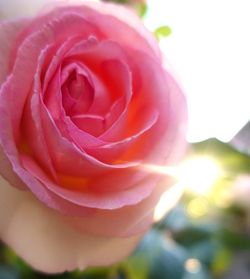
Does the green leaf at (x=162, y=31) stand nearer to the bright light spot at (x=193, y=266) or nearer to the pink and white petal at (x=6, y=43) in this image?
the pink and white petal at (x=6, y=43)

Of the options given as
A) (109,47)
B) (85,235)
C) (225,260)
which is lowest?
(225,260)

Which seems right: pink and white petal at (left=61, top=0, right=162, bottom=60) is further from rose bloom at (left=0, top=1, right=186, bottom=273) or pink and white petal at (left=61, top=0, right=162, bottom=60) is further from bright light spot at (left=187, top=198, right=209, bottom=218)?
bright light spot at (left=187, top=198, right=209, bottom=218)

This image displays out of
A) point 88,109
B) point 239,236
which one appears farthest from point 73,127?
point 239,236

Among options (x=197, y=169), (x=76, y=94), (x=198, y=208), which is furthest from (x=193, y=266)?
(x=76, y=94)

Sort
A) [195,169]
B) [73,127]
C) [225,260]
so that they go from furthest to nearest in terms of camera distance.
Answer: [225,260] → [195,169] → [73,127]

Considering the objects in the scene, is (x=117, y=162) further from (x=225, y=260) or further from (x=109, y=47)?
(x=225, y=260)

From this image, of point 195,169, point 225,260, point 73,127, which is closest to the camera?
point 73,127

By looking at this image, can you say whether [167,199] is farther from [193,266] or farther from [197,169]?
[193,266]
